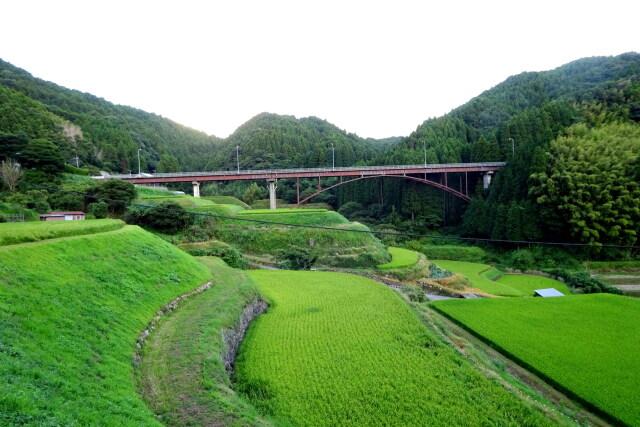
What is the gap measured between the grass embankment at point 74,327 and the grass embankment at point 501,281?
2259cm

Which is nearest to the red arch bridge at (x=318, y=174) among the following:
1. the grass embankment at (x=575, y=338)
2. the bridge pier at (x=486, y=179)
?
the bridge pier at (x=486, y=179)

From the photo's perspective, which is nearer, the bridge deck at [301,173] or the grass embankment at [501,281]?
the grass embankment at [501,281]

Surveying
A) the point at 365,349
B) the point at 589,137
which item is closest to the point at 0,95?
the point at 365,349

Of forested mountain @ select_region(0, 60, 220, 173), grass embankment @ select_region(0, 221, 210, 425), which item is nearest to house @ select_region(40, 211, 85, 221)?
grass embankment @ select_region(0, 221, 210, 425)

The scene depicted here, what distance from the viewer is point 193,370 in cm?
872

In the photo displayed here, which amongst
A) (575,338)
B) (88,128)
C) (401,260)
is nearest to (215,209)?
(401,260)

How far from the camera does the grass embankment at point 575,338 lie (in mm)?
9680

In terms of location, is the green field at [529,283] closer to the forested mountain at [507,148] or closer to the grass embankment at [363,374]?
the forested mountain at [507,148]

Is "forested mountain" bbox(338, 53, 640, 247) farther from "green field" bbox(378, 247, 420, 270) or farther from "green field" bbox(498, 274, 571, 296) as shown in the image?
"green field" bbox(378, 247, 420, 270)

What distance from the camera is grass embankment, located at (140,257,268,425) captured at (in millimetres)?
7262

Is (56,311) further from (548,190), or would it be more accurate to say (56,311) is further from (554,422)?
(548,190)

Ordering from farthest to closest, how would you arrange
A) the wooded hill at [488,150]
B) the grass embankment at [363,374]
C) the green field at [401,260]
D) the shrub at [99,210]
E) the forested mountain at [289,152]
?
the forested mountain at [289,152]
the wooded hill at [488,150]
the shrub at [99,210]
the green field at [401,260]
the grass embankment at [363,374]

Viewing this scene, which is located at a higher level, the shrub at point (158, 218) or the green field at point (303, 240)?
the shrub at point (158, 218)

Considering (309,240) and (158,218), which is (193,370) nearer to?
(309,240)
